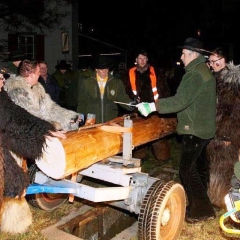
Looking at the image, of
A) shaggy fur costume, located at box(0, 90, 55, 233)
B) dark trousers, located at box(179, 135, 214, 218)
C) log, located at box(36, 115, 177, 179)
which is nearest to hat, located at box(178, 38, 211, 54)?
dark trousers, located at box(179, 135, 214, 218)

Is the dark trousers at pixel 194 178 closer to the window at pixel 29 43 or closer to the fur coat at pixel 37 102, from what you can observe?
the fur coat at pixel 37 102

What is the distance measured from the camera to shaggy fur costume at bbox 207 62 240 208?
4.34m

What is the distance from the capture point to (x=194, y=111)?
4230mm

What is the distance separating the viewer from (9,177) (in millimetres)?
3346

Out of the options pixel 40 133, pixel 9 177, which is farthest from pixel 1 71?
pixel 9 177

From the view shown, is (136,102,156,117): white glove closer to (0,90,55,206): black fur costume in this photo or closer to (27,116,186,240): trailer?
(27,116,186,240): trailer

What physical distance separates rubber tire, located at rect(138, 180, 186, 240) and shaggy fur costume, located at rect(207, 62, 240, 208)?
2.49ft

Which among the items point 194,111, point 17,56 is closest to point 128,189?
point 194,111

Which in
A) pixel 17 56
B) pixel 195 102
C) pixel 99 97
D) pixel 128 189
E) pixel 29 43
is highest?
pixel 29 43

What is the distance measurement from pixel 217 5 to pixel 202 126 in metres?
20.6

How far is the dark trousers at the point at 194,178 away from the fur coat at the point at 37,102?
142 cm

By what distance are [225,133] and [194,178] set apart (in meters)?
0.68

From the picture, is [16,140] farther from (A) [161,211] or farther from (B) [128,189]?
(A) [161,211]

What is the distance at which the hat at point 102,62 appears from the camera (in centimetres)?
514
